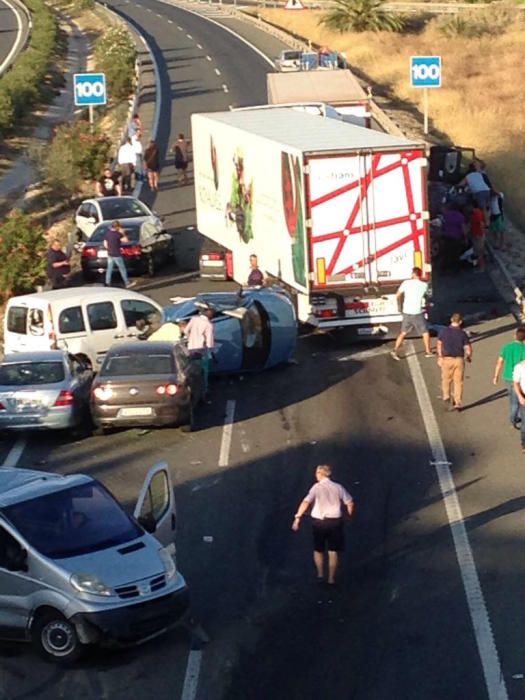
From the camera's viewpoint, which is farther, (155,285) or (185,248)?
(185,248)

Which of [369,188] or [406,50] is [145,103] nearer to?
[406,50]

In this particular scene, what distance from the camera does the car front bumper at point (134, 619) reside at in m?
12.9

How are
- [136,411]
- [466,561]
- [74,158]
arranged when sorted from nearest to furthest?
[466,561], [136,411], [74,158]

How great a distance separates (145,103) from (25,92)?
6240mm

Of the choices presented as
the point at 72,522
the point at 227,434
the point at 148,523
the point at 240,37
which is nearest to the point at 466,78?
the point at 240,37

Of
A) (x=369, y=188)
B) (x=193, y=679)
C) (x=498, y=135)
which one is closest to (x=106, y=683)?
(x=193, y=679)

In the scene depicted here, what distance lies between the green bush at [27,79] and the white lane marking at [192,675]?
45.7m

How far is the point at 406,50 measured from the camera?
233ft

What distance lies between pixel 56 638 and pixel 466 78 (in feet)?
181

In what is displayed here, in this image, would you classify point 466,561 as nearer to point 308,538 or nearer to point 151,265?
point 308,538

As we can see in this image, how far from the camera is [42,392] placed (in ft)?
69.8

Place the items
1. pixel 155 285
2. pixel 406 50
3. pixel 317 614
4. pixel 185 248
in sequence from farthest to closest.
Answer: pixel 406 50, pixel 185 248, pixel 155 285, pixel 317 614

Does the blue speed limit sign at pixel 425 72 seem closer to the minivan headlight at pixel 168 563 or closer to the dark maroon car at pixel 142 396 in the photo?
the dark maroon car at pixel 142 396

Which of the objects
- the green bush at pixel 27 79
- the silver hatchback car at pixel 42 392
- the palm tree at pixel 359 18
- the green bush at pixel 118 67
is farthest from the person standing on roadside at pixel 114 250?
the palm tree at pixel 359 18
